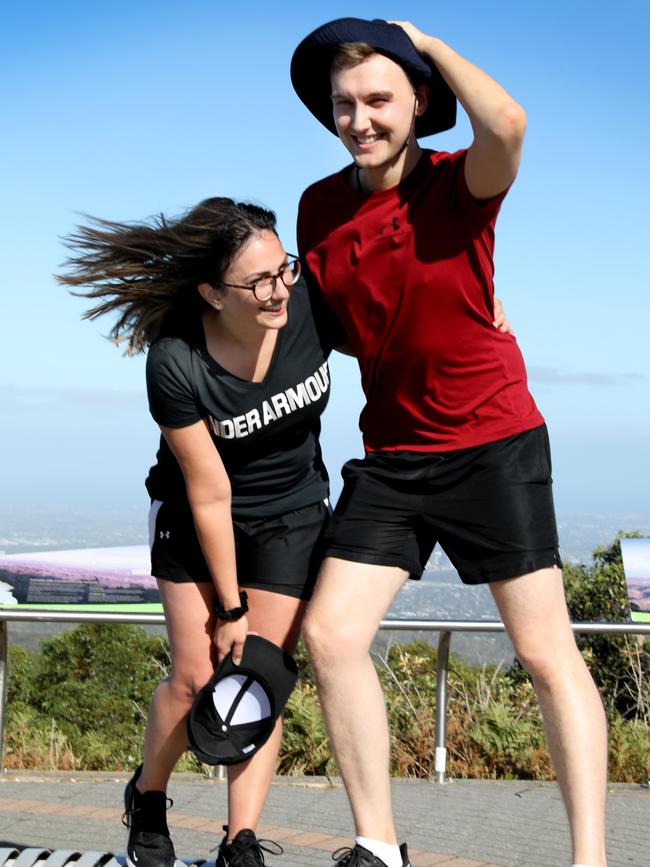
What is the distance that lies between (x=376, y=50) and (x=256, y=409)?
1079mm

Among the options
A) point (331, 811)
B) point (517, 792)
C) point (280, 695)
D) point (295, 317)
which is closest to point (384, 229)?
point (295, 317)

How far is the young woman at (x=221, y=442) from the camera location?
11.9 feet

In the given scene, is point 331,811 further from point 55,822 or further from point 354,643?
point 354,643

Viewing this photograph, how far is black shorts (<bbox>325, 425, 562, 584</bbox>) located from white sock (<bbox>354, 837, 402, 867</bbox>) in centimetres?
75

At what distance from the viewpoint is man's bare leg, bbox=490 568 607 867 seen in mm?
3336

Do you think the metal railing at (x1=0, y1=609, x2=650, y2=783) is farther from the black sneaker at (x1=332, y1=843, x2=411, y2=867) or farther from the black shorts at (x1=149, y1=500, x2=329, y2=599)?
the black sneaker at (x1=332, y1=843, x2=411, y2=867)

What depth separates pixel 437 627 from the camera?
5.93 metres

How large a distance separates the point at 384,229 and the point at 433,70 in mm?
487

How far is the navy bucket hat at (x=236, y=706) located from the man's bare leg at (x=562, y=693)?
0.78 m

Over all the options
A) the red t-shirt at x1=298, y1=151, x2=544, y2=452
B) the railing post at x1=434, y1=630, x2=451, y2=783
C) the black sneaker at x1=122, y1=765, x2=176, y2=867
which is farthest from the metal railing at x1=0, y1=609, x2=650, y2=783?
the red t-shirt at x1=298, y1=151, x2=544, y2=452

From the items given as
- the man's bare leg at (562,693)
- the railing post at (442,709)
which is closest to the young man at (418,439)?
the man's bare leg at (562,693)

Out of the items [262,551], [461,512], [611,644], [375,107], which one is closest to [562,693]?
[461,512]

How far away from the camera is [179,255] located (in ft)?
12.0

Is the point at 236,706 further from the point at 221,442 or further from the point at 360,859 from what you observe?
the point at 221,442
